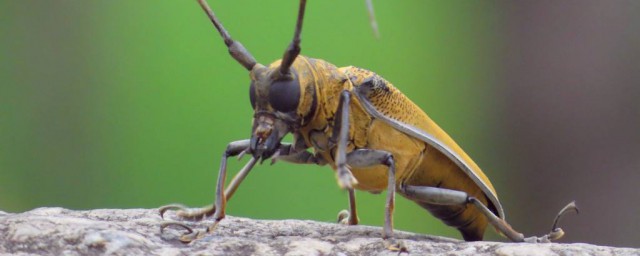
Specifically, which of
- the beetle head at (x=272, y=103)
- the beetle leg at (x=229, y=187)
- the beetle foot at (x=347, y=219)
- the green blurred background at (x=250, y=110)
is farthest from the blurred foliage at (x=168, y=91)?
the beetle head at (x=272, y=103)

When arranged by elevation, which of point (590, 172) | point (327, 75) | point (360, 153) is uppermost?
point (327, 75)

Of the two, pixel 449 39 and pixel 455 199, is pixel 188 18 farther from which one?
pixel 455 199

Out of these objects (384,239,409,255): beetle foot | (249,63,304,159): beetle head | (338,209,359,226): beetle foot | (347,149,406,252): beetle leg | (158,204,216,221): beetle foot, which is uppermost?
(249,63,304,159): beetle head

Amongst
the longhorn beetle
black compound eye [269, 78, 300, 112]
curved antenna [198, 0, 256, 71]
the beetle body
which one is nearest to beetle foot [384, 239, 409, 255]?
the longhorn beetle

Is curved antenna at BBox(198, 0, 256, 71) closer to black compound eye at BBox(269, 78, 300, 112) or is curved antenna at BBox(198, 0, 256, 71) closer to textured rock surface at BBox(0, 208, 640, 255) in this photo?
black compound eye at BBox(269, 78, 300, 112)

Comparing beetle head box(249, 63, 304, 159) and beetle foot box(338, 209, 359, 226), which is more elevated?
beetle head box(249, 63, 304, 159)

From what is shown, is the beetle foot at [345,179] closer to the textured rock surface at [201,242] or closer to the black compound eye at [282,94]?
the textured rock surface at [201,242]

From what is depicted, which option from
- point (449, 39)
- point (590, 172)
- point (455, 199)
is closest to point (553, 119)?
point (590, 172)
